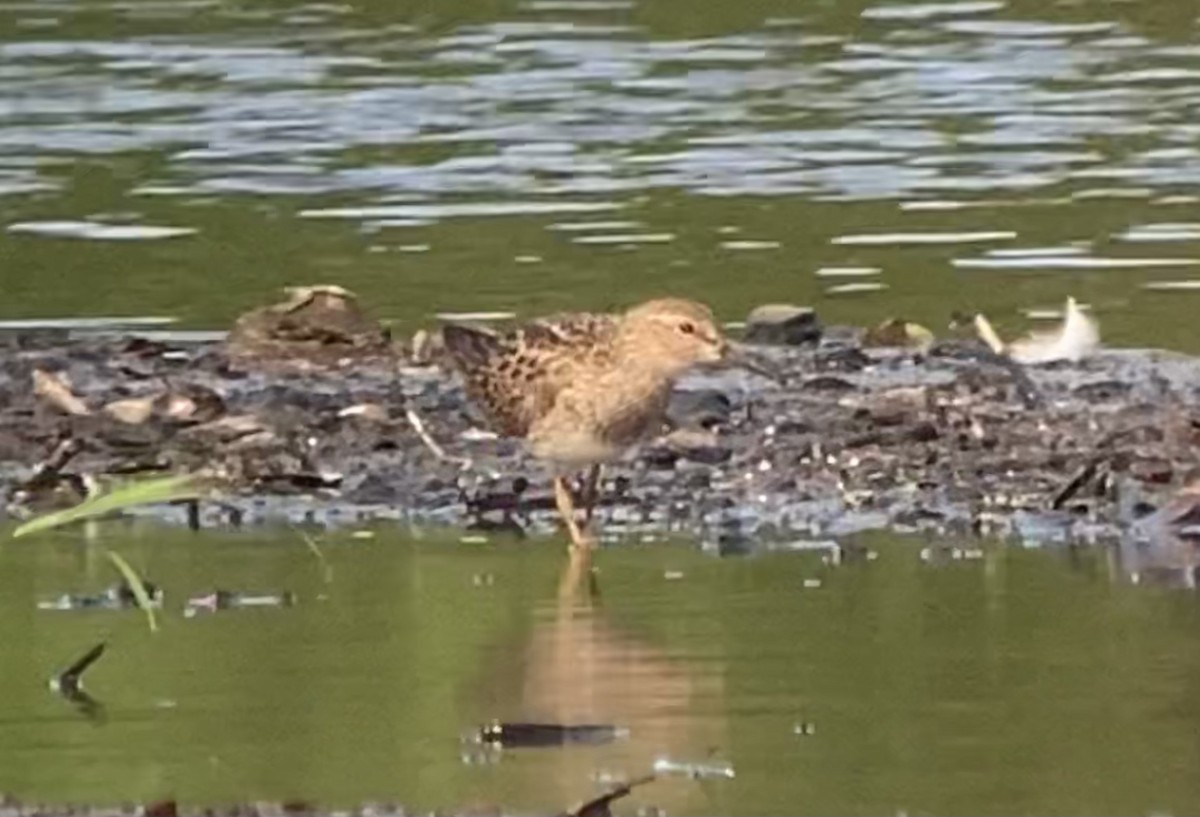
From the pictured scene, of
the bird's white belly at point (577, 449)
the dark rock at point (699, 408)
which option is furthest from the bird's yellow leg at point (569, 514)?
the dark rock at point (699, 408)

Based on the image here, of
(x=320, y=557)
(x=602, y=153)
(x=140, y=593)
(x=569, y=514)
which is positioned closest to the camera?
(x=140, y=593)

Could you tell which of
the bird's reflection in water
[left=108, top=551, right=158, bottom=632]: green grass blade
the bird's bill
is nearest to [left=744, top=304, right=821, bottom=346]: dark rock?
the bird's bill

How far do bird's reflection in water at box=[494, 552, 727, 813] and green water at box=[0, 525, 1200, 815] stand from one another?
0.04 feet

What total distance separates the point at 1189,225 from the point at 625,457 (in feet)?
18.9

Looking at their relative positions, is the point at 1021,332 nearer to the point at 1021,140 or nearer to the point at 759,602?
the point at 759,602

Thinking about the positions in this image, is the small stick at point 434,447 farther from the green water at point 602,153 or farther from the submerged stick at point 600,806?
the submerged stick at point 600,806

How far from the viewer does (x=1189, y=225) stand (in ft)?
52.6

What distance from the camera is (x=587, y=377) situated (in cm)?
1063

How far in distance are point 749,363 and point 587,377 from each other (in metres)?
1.21

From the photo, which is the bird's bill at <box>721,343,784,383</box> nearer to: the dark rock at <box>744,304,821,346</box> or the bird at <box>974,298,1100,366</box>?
the dark rock at <box>744,304,821,346</box>

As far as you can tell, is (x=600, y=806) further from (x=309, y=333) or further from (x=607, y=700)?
(x=309, y=333)

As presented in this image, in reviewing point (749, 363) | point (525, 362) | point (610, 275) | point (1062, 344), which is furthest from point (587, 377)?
point (610, 275)

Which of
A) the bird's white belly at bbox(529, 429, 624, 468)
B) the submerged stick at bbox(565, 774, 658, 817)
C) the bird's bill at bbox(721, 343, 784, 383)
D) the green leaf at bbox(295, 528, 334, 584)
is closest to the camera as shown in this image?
the submerged stick at bbox(565, 774, 658, 817)

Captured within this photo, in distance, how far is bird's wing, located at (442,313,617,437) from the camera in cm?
1071
